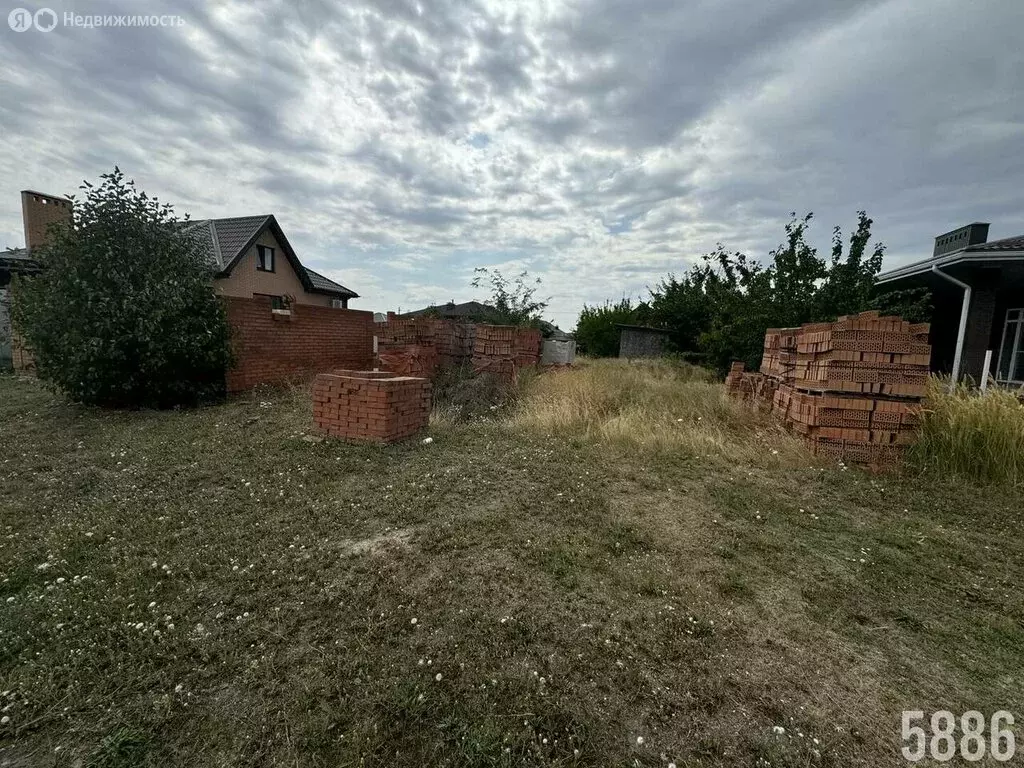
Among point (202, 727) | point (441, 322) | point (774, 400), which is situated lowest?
point (202, 727)

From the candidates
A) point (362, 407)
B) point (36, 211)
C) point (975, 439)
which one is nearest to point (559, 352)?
point (362, 407)

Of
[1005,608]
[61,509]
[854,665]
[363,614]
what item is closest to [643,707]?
[854,665]

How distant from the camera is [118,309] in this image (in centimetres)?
647

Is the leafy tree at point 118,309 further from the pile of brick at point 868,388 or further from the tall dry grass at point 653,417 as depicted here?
the pile of brick at point 868,388

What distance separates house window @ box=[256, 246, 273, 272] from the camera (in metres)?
18.0

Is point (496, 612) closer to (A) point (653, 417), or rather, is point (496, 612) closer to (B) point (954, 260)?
(A) point (653, 417)

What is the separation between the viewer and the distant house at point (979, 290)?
24.0ft

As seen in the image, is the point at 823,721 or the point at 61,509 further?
the point at 61,509

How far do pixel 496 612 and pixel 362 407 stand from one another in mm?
3164

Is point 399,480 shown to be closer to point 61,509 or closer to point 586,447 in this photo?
point 586,447

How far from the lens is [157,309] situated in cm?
658

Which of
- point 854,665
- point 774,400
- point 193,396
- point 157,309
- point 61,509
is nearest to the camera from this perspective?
point 854,665

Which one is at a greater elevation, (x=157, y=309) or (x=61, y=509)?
(x=157, y=309)

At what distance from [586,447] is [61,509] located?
14.7ft
